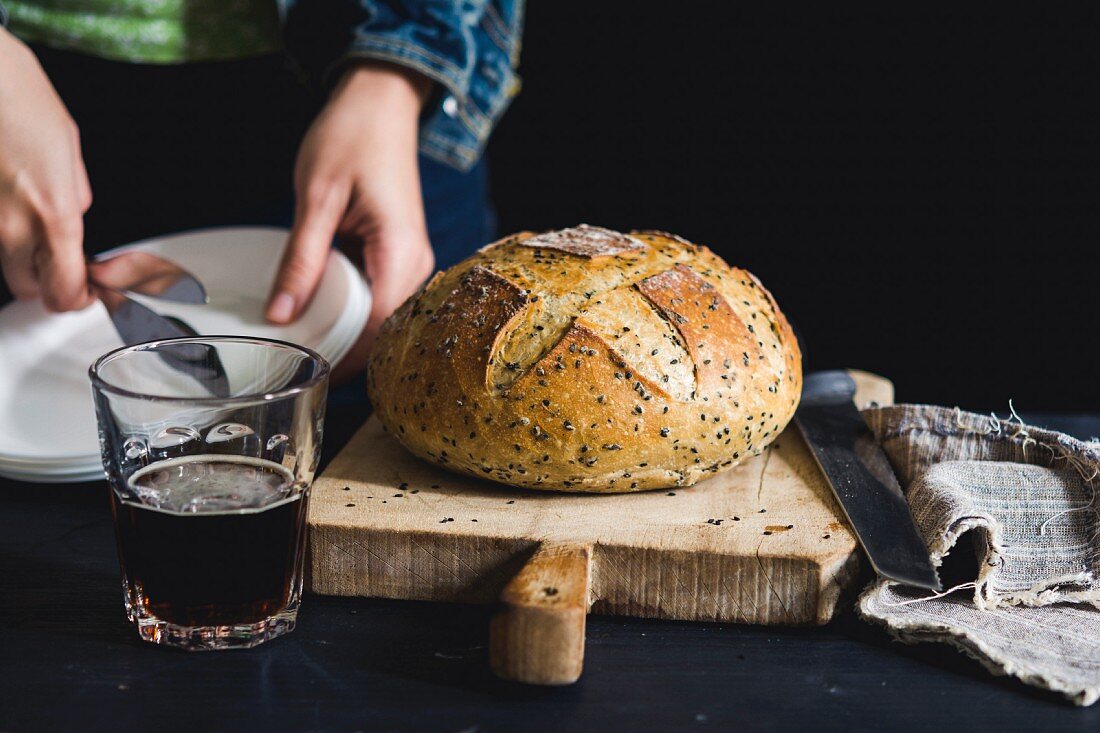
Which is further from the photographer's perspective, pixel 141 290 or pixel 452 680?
pixel 141 290

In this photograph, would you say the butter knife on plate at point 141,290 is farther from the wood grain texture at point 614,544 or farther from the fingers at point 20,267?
the wood grain texture at point 614,544

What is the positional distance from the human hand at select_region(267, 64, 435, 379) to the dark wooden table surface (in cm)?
61

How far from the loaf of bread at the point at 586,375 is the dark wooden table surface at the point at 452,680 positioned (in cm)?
17

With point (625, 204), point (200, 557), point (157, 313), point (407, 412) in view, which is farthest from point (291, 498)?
point (625, 204)

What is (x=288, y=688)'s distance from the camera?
92cm

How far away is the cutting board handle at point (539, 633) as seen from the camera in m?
0.90

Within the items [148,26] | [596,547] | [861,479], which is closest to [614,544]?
[596,547]

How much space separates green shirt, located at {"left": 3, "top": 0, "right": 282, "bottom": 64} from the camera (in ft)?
5.32

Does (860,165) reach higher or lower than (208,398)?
higher

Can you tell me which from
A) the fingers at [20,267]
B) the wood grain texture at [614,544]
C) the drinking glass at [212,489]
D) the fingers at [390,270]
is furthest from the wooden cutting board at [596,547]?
the fingers at [20,267]

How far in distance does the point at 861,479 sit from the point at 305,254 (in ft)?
2.73

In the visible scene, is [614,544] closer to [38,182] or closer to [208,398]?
[208,398]

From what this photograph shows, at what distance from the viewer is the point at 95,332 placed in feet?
4.90

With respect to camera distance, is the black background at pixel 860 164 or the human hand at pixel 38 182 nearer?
the human hand at pixel 38 182
